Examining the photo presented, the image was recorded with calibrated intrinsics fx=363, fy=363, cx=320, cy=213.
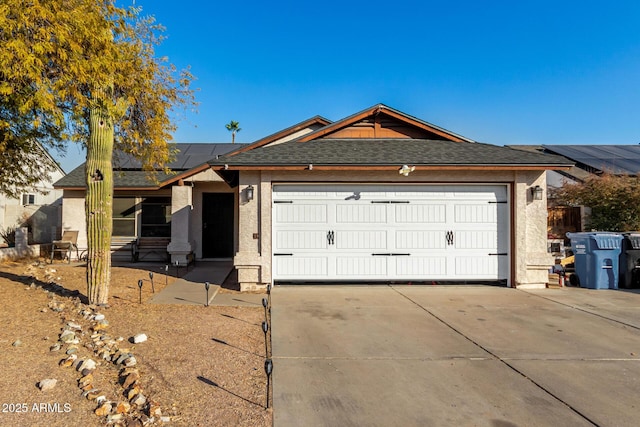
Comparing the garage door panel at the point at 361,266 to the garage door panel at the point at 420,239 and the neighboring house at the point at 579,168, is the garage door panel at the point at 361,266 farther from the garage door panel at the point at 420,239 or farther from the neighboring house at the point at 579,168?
the neighboring house at the point at 579,168

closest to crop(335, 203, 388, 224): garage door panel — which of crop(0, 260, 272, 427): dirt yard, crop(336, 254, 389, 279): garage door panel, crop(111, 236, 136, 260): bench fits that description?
crop(336, 254, 389, 279): garage door panel

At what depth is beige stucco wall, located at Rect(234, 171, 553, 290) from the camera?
834 cm

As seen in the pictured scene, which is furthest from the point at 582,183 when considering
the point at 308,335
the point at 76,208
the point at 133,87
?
the point at 76,208

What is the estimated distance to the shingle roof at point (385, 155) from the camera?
26.9 ft

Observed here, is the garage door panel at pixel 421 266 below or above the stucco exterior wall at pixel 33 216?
below

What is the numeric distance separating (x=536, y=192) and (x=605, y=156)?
1674 centimetres

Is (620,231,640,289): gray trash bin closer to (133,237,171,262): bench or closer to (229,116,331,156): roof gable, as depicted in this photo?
(229,116,331,156): roof gable

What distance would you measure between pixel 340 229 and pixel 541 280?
4943mm

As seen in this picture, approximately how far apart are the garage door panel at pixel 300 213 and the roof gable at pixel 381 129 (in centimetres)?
240

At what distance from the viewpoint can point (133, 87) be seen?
7.54m

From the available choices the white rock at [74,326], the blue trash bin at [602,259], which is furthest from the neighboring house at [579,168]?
the white rock at [74,326]

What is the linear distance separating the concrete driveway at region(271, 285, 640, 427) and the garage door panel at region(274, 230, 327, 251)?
155cm

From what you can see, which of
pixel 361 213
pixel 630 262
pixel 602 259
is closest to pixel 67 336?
pixel 361 213

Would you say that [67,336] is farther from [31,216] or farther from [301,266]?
[31,216]
